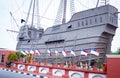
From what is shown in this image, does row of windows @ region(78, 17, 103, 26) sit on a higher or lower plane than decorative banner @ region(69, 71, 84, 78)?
higher

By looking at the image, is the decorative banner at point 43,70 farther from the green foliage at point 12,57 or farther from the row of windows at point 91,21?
the row of windows at point 91,21

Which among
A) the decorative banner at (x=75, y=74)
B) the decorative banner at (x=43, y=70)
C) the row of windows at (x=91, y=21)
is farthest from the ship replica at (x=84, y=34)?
the decorative banner at (x=75, y=74)

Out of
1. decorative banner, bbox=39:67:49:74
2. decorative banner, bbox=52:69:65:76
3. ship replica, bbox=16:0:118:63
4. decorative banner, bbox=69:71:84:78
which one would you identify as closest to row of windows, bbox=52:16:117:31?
ship replica, bbox=16:0:118:63

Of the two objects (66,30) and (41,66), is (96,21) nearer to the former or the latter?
(66,30)

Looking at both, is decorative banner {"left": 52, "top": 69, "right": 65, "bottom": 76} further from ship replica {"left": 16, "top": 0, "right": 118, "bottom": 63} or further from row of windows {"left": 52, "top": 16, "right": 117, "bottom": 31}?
row of windows {"left": 52, "top": 16, "right": 117, "bottom": 31}

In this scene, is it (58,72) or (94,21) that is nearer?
(58,72)

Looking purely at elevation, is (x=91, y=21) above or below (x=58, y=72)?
above

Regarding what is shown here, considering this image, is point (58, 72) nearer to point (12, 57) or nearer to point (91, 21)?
point (12, 57)

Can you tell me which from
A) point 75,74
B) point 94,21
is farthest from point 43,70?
point 94,21

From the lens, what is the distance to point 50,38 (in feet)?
77.3

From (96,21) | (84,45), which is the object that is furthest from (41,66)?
(96,21)

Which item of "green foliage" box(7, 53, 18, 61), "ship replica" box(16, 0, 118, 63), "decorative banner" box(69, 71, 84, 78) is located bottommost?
"decorative banner" box(69, 71, 84, 78)

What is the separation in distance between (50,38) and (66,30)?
305 cm

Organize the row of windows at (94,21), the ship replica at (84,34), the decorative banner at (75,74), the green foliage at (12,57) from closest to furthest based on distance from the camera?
the decorative banner at (75,74) < the ship replica at (84,34) < the row of windows at (94,21) < the green foliage at (12,57)
